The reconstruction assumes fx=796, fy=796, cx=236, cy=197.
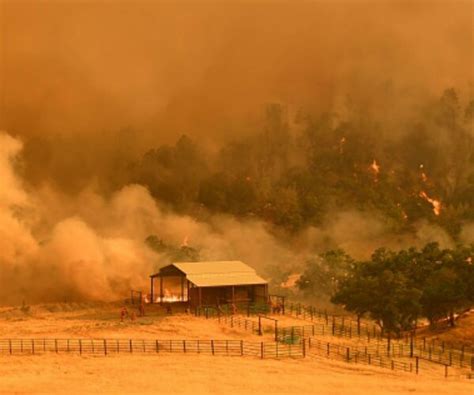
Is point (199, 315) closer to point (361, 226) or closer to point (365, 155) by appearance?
point (361, 226)

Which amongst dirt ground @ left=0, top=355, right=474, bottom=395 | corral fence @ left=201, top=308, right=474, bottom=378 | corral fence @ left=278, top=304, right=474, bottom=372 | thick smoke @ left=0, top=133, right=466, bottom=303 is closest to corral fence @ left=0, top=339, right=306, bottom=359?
dirt ground @ left=0, top=355, right=474, bottom=395

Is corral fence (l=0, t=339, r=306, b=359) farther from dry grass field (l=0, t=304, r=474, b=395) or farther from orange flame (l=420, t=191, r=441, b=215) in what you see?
orange flame (l=420, t=191, r=441, b=215)

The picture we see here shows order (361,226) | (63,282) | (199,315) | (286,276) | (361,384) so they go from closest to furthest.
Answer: (361,384) < (199,315) < (63,282) < (286,276) < (361,226)

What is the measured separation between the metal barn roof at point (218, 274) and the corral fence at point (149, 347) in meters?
12.5

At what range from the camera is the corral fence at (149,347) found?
1908 inches

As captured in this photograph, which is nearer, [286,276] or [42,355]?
[42,355]

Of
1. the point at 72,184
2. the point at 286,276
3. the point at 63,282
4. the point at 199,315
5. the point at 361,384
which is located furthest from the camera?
the point at 72,184

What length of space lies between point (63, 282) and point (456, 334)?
40.2 meters

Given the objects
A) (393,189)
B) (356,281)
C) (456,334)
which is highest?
(393,189)

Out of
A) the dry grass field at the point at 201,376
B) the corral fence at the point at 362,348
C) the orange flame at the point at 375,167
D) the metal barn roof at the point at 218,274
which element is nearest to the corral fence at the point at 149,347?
the dry grass field at the point at 201,376

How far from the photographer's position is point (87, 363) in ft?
150

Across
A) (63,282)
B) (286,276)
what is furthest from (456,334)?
(63,282)

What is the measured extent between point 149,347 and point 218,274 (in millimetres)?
16857

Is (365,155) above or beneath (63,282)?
above
